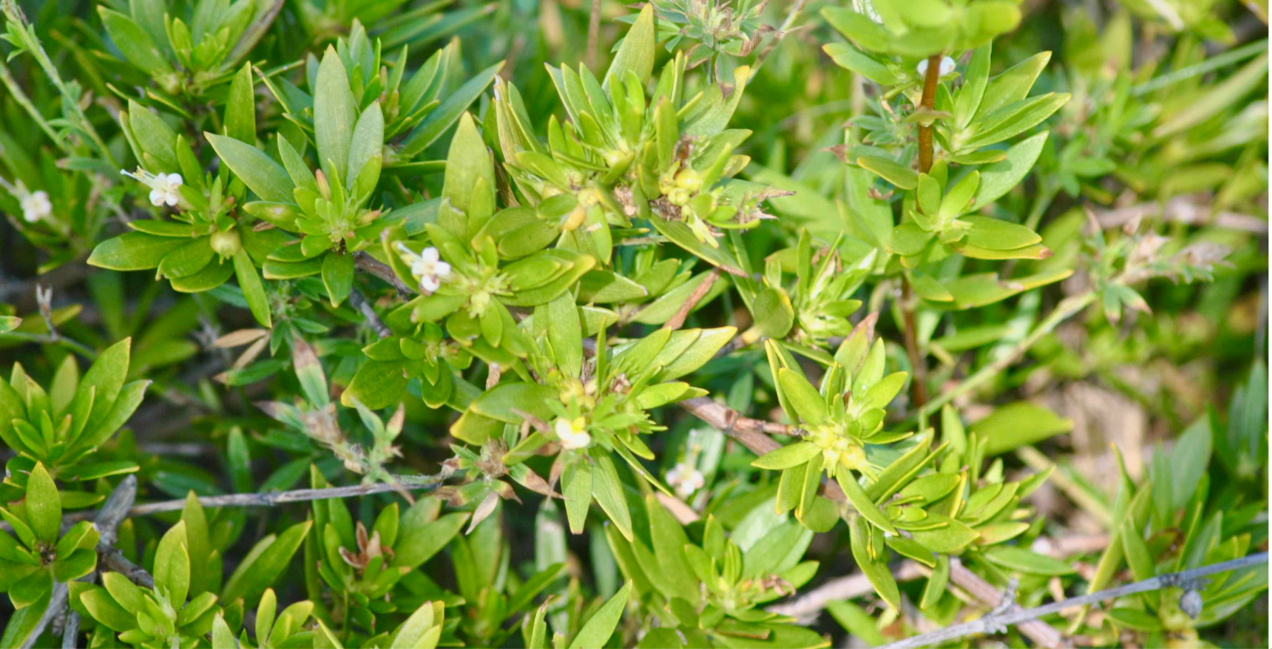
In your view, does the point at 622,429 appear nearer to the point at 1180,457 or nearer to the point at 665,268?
the point at 665,268

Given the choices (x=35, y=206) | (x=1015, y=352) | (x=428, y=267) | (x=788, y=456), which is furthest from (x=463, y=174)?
(x=1015, y=352)

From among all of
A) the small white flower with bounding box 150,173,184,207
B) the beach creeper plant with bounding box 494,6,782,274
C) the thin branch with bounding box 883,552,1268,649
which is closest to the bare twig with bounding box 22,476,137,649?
the small white flower with bounding box 150,173,184,207

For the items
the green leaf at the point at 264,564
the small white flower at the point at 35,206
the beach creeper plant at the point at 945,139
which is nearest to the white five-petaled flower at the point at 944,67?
the beach creeper plant at the point at 945,139

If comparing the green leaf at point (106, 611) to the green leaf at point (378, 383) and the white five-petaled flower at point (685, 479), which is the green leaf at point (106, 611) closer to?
the green leaf at point (378, 383)

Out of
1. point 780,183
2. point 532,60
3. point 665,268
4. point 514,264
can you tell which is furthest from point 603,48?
point 514,264

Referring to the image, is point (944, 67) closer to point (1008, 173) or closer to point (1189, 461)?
point (1008, 173)

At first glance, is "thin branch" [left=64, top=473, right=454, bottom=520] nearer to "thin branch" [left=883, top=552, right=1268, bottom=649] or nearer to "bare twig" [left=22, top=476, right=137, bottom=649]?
"bare twig" [left=22, top=476, right=137, bottom=649]
